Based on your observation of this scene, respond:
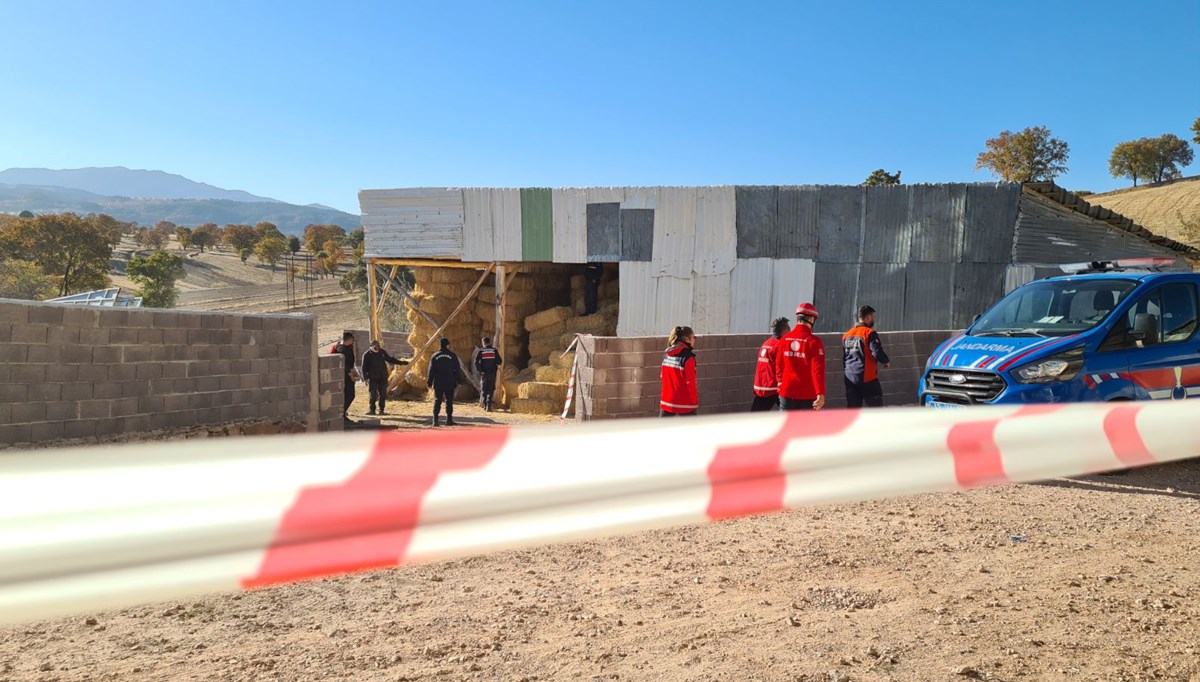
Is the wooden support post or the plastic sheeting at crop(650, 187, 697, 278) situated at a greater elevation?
the plastic sheeting at crop(650, 187, 697, 278)

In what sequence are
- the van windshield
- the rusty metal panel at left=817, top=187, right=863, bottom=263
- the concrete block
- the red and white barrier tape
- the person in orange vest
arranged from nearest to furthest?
1. the red and white barrier tape
2. the concrete block
3. the van windshield
4. the person in orange vest
5. the rusty metal panel at left=817, top=187, right=863, bottom=263

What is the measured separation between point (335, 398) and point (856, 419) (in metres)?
10.8

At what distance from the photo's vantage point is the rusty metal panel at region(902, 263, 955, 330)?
57.2 ft

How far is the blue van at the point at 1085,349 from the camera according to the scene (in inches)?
283

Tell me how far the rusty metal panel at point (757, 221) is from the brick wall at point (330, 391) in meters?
9.70

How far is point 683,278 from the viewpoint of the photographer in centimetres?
1884

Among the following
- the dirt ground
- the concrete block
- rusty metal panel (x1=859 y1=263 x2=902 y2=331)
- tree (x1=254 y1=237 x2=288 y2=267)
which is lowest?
the dirt ground

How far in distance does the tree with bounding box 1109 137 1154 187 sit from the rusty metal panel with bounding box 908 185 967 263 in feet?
224

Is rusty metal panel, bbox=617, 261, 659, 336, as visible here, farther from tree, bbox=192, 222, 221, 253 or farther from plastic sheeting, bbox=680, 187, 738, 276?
tree, bbox=192, 222, 221, 253

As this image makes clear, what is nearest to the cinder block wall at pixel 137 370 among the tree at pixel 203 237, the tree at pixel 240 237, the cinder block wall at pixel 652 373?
the cinder block wall at pixel 652 373

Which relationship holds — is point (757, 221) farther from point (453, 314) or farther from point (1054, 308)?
point (1054, 308)

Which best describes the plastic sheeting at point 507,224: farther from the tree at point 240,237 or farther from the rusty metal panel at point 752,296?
the tree at point 240,237

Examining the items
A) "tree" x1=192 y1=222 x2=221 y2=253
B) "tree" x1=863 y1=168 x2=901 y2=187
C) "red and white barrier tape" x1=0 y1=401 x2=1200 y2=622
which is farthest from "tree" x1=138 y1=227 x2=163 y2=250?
"red and white barrier tape" x1=0 y1=401 x2=1200 y2=622

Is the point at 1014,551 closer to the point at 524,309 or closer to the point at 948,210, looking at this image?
the point at 948,210
